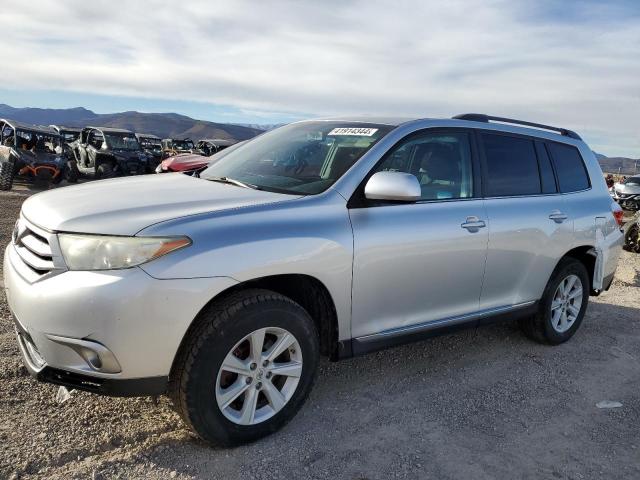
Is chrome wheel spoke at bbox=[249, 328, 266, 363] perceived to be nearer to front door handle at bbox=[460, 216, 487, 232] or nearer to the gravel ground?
the gravel ground

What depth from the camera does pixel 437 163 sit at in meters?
3.66

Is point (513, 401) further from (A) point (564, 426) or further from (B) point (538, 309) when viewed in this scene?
(B) point (538, 309)

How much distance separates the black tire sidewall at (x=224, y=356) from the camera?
2.56m

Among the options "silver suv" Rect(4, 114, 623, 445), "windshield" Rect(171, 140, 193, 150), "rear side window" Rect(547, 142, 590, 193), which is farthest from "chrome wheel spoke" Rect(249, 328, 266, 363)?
"windshield" Rect(171, 140, 193, 150)

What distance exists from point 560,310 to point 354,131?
8.19 ft

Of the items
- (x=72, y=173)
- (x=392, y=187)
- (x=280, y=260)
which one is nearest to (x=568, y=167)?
(x=392, y=187)

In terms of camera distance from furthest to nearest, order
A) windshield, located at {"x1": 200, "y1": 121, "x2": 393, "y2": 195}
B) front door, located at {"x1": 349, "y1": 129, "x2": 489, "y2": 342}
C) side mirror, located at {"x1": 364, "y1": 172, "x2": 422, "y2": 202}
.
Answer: windshield, located at {"x1": 200, "y1": 121, "x2": 393, "y2": 195}, front door, located at {"x1": 349, "y1": 129, "x2": 489, "y2": 342}, side mirror, located at {"x1": 364, "y1": 172, "x2": 422, "y2": 202}

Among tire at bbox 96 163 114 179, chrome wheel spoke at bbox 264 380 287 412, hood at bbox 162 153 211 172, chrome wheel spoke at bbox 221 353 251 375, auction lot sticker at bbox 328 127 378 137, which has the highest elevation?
auction lot sticker at bbox 328 127 378 137

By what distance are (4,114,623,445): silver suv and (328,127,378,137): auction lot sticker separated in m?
0.02

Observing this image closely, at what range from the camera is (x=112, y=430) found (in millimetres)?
2898

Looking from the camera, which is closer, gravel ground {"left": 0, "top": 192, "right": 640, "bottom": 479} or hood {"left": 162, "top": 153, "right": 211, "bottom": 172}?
gravel ground {"left": 0, "top": 192, "right": 640, "bottom": 479}

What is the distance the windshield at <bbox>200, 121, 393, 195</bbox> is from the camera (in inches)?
127

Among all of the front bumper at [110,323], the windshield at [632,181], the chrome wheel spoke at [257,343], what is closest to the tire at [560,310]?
the chrome wheel spoke at [257,343]

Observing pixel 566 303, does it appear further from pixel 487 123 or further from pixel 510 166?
pixel 487 123
